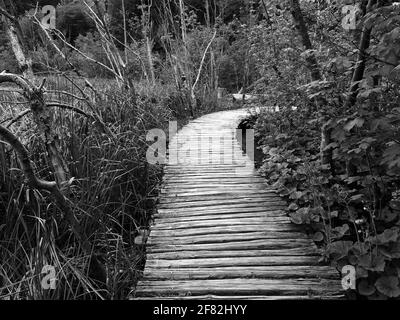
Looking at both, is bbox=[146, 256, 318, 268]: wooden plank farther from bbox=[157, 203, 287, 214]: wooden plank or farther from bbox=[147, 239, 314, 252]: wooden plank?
bbox=[157, 203, 287, 214]: wooden plank

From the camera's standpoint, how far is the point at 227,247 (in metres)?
2.76

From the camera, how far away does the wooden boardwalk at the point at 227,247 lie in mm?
2295

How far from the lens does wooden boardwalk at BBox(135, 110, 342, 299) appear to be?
2295 mm

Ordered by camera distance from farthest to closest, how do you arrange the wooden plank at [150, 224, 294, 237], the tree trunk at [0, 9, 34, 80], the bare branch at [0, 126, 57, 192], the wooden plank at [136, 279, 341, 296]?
→ the tree trunk at [0, 9, 34, 80] < the wooden plank at [150, 224, 294, 237] < the wooden plank at [136, 279, 341, 296] < the bare branch at [0, 126, 57, 192]

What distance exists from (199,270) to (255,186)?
5.28 feet

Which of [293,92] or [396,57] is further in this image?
[293,92]

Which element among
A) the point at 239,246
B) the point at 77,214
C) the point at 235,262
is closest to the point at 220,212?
the point at 239,246

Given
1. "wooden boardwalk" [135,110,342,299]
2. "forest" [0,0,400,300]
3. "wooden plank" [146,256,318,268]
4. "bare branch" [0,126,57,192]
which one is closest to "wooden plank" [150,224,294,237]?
"wooden boardwalk" [135,110,342,299]

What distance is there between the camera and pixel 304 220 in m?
2.98

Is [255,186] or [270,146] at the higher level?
[270,146]
